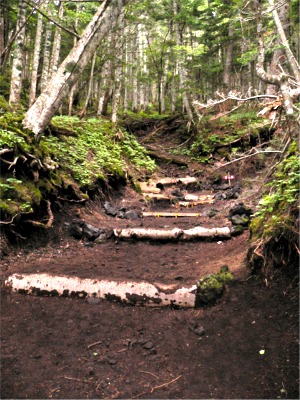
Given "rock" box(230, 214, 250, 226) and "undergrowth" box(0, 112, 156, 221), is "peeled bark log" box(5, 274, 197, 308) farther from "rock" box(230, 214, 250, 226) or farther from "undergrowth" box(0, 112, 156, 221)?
"rock" box(230, 214, 250, 226)

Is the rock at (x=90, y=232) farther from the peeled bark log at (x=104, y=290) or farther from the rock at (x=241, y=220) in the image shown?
the rock at (x=241, y=220)

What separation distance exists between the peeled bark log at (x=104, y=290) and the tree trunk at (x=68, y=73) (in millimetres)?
3937

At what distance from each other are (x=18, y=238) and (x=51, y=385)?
3.31 meters

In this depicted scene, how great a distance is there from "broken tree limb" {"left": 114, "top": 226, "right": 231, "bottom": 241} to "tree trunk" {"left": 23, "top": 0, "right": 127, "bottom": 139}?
313 cm

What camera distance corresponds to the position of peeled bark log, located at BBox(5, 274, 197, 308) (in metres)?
4.27

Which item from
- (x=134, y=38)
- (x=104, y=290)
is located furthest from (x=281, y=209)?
(x=134, y=38)

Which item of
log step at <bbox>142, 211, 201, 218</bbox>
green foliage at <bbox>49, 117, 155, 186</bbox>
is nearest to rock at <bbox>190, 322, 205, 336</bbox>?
log step at <bbox>142, 211, 201, 218</bbox>

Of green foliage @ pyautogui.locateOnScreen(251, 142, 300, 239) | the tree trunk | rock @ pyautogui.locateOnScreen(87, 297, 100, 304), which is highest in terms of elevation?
the tree trunk

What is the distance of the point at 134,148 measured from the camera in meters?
14.7

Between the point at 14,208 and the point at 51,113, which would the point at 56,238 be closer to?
the point at 14,208

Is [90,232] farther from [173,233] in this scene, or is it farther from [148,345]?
[148,345]

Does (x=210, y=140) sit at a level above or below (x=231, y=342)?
above

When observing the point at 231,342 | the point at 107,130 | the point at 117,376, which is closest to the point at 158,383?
the point at 117,376

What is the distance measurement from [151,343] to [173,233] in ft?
11.6
